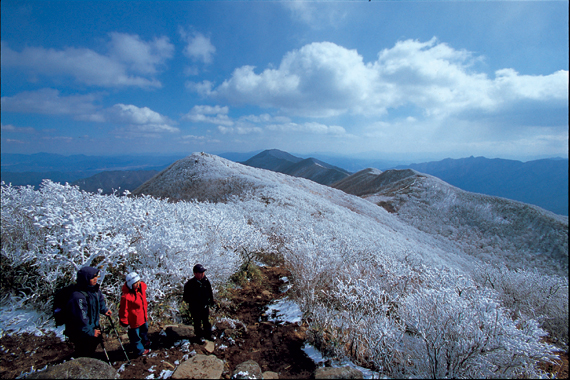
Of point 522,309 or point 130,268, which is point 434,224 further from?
point 130,268

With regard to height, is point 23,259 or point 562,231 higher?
point 23,259

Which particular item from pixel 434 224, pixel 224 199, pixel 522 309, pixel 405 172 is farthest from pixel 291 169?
pixel 522 309

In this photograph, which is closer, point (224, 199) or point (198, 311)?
point (198, 311)

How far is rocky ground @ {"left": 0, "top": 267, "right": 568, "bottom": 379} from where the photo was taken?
13.5 ft

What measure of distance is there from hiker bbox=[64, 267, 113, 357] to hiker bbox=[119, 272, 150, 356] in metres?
0.40

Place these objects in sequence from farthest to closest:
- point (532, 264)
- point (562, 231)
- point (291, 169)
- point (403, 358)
Answer: point (291, 169), point (562, 231), point (532, 264), point (403, 358)

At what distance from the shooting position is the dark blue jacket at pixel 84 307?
3.92 m

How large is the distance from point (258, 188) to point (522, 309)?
20706 millimetres

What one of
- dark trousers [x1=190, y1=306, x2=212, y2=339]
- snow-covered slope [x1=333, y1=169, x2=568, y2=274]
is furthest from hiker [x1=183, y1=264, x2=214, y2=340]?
snow-covered slope [x1=333, y1=169, x2=568, y2=274]

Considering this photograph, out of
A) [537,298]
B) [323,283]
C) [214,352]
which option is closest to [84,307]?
[214,352]

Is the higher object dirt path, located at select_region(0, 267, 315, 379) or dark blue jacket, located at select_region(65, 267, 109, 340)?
dark blue jacket, located at select_region(65, 267, 109, 340)

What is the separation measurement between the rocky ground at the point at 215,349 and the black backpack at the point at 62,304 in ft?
2.96

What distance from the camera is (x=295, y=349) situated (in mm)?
5105

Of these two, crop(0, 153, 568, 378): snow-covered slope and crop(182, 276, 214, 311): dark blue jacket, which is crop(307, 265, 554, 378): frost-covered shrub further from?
crop(182, 276, 214, 311): dark blue jacket
